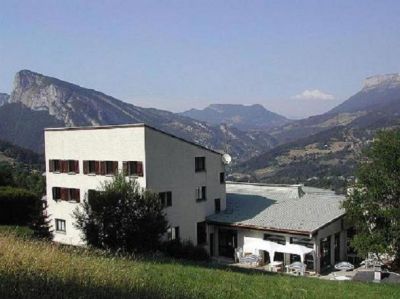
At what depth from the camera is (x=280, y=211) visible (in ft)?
137

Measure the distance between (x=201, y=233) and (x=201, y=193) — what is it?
3272 mm

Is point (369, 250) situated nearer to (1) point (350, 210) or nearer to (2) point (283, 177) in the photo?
(1) point (350, 210)

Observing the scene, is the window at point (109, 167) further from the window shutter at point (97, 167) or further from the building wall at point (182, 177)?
the building wall at point (182, 177)

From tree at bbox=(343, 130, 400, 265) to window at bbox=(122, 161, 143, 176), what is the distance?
14687 mm

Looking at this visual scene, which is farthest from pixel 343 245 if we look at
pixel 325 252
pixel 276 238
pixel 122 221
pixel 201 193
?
pixel 122 221

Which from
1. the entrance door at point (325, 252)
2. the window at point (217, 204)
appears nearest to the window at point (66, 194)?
the window at point (217, 204)

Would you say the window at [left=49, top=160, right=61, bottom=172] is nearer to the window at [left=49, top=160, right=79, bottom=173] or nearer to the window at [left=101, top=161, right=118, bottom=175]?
the window at [left=49, top=160, right=79, bottom=173]

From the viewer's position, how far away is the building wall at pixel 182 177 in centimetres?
3884

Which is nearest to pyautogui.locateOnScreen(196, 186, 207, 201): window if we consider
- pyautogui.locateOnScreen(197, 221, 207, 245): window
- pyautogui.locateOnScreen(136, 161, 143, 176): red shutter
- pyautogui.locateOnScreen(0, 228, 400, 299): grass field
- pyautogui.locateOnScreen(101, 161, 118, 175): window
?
pyautogui.locateOnScreen(197, 221, 207, 245): window

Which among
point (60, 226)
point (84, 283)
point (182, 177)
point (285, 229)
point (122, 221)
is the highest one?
point (182, 177)

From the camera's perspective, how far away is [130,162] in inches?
1542

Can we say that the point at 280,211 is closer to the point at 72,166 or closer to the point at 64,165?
the point at 72,166

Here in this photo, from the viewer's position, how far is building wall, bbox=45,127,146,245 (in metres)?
39.1

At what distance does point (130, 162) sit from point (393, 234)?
1900cm
